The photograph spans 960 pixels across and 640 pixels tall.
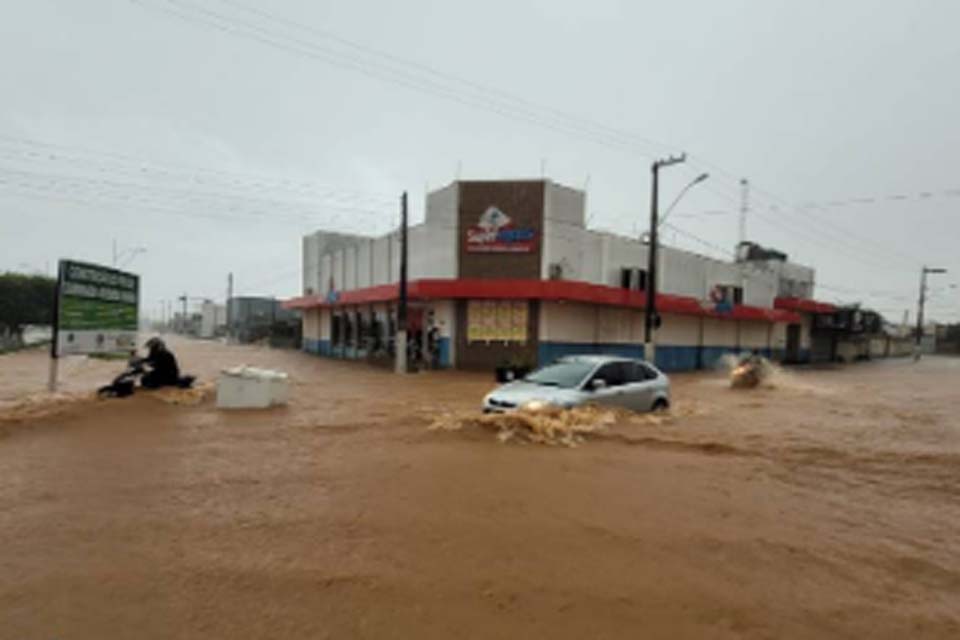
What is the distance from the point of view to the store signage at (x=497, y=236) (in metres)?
24.1

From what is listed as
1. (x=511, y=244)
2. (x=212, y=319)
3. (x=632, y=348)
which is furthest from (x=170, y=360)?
(x=212, y=319)

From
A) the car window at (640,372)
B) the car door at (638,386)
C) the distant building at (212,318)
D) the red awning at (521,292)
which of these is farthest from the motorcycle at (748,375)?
the distant building at (212,318)

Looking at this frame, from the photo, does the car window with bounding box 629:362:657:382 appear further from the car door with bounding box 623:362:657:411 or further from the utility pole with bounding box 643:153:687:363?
the utility pole with bounding box 643:153:687:363

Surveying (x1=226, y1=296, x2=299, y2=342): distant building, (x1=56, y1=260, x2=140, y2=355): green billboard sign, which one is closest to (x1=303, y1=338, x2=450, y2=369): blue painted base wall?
(x1=56, y1=260, x2=140, y2=355): green billboard sign

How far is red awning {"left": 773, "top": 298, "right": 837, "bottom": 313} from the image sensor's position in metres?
40.7

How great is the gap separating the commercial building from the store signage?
4 cm

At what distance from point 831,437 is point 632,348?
1734cm

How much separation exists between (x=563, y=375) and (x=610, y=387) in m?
0.84

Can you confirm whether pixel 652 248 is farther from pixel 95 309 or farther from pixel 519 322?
pixel 95 309

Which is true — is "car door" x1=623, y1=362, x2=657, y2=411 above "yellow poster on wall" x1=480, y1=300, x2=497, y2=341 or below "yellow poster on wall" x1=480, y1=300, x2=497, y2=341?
below

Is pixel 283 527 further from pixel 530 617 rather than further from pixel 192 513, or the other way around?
pixel 530 617

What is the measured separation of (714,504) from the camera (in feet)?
19.3

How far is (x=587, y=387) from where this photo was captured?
32.1ft

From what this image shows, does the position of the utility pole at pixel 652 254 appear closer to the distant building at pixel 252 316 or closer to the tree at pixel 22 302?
the tree at pixel 22 302
